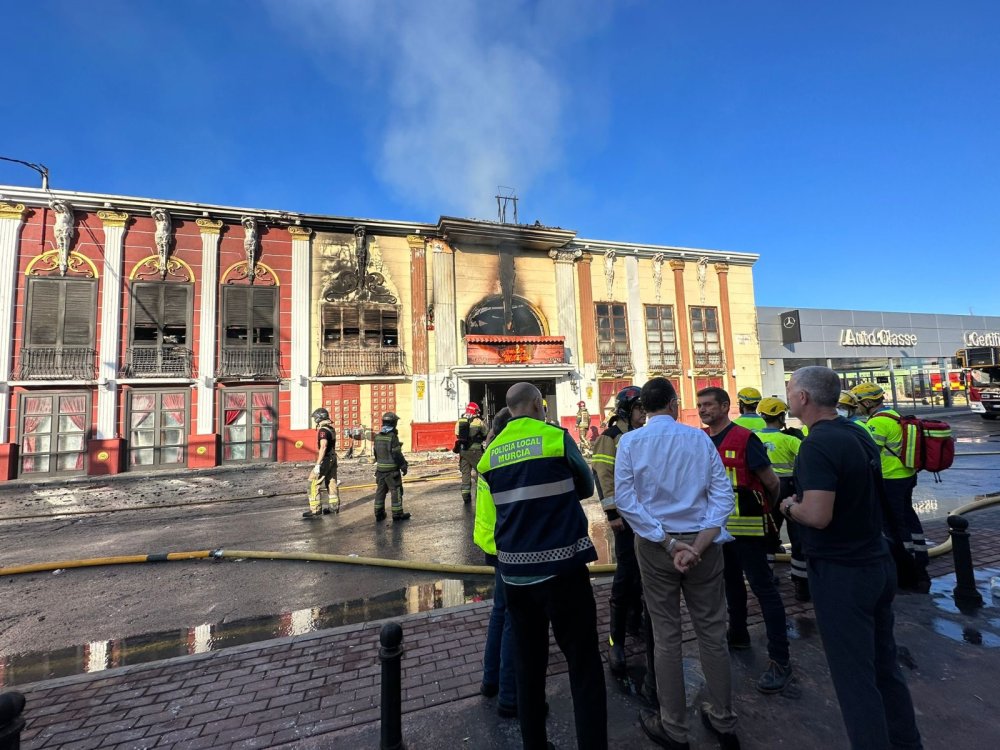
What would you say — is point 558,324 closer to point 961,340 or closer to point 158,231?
point 158,231

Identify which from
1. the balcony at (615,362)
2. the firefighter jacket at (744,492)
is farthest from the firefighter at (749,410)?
the balcony at (615,362)

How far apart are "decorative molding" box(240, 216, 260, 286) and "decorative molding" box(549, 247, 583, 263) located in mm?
12455

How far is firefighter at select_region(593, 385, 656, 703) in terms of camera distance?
10.0 ft

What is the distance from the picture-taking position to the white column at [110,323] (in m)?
14.7

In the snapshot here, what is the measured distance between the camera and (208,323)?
52.5 feet

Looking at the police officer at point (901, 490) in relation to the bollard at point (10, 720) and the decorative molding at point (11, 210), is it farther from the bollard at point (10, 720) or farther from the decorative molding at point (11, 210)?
the decorative molding at point (11, 210)

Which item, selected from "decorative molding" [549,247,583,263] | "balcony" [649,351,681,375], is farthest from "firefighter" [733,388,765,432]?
"balcony" [649,351,681,375]

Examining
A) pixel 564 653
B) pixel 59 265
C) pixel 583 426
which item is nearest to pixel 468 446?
pixel 564 653

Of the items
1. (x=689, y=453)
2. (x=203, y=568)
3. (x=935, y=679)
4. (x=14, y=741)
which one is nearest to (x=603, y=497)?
(x=689, y=453)

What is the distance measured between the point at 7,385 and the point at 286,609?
16.9m

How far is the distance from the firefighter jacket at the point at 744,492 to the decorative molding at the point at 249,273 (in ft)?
57.9

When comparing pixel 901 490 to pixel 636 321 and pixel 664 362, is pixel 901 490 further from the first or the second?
pixel 664 362

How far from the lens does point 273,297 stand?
661 inches

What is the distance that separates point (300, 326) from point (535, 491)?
16.8m
